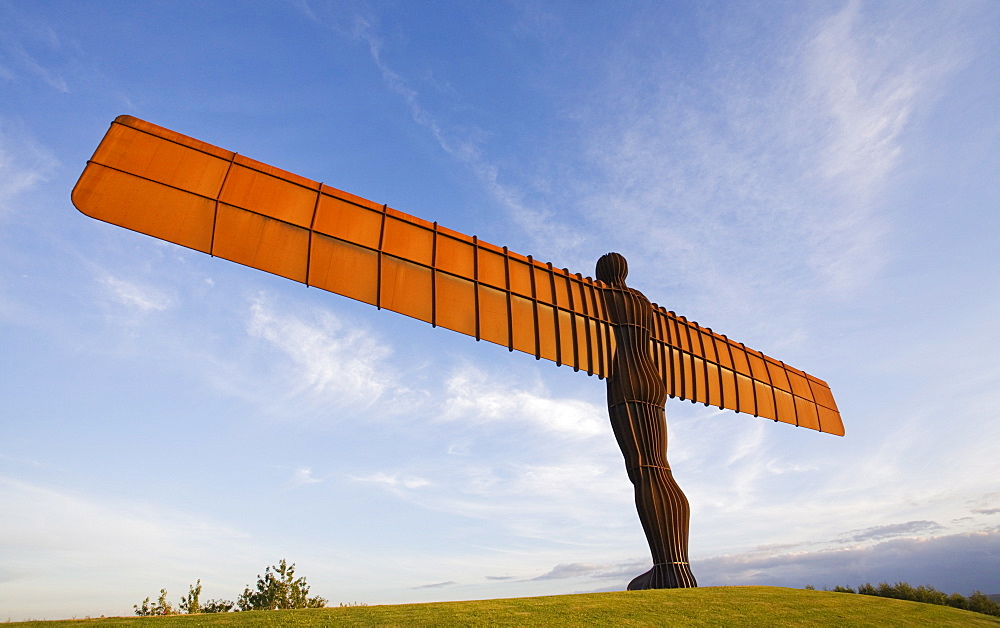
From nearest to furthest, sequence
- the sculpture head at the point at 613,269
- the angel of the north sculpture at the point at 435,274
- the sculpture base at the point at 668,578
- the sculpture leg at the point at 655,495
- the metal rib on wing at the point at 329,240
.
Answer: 1. the metal rib on wing at the point at 329,240
2. the angel of the north sculpture at the point at 435,274
3. the sculpture base at the point at 668,578
4. the sculpture leg at the point at 655,495
5. the sculpture head at the point at 613,269

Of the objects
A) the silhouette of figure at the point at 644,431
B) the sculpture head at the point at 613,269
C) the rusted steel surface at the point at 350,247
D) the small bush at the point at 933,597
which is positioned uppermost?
the sculpture head at the point at 613,269

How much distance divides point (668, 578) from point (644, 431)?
133 inches

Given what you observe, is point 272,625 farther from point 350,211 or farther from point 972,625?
point 972,625

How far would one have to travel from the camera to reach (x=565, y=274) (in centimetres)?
1681

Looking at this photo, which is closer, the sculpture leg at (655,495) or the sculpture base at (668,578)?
the sculpture base at (668,578)

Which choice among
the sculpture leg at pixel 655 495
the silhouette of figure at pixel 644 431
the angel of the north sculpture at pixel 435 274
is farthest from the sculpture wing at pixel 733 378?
the sculpture leg at pixel 655 495

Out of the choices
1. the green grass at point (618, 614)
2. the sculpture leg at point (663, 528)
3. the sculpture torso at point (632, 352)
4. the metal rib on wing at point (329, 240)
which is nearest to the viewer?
the green grass at point (618, 614)

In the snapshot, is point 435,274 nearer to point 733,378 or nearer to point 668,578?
point 668,578

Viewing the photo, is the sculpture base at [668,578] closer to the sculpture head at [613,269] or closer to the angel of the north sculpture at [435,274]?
the angel of the north sculpture at [435,274]

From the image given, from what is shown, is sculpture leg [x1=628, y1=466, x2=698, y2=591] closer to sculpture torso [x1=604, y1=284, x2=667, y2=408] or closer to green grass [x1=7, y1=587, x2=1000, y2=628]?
green grass [x1=7, y1=587, x2=1000, y2=628]

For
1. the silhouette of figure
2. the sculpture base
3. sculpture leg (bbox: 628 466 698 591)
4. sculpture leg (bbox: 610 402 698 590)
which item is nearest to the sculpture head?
the silhouette of figure

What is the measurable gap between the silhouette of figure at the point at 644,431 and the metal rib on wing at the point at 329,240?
803 millimetres

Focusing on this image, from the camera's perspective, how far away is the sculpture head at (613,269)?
17.8 metres

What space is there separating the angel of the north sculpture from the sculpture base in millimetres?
31
